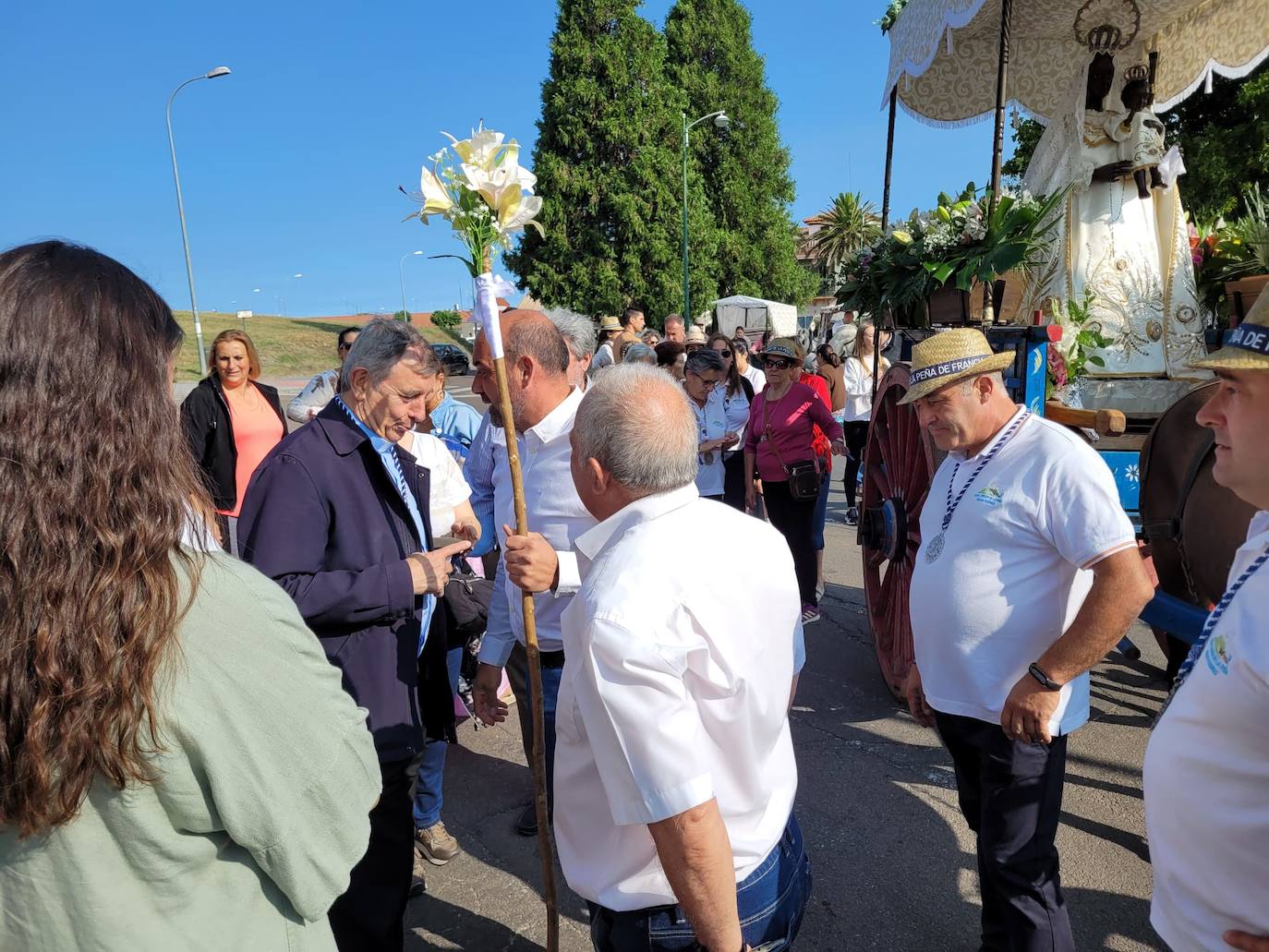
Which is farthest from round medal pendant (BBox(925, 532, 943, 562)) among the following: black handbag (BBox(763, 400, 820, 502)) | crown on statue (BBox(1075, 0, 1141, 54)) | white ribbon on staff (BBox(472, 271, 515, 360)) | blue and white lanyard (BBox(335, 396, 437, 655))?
crown on statue (BBox(1075, 0, 1141, 54))

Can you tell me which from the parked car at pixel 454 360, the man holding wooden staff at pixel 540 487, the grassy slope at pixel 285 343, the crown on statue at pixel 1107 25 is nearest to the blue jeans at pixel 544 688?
the man holding wooden staff at pixel 540 487

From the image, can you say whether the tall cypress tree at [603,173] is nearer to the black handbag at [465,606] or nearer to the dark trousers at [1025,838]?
the black handbag at [465,606]

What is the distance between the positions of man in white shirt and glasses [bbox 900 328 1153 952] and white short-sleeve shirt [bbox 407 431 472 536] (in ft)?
5.60

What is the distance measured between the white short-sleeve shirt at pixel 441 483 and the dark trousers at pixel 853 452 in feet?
20.5

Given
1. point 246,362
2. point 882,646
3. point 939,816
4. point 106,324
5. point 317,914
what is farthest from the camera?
point 246,362

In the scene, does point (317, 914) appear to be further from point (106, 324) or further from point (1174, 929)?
point (1174, 929)

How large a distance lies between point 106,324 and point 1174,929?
1.78 m

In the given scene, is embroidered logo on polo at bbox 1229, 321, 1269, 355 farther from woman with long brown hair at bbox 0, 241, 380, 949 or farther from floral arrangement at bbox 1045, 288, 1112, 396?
floral arrangement at bbox 1045, 288, 1112, 396

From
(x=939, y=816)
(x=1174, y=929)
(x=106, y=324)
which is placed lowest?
(x=939, y=816)

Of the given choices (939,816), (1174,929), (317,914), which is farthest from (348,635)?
(939,816)

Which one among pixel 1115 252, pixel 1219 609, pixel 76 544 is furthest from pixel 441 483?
pixel 1115 252

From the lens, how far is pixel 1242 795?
120 cm

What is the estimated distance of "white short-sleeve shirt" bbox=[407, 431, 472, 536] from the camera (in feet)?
10.2

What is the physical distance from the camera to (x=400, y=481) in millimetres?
2373
